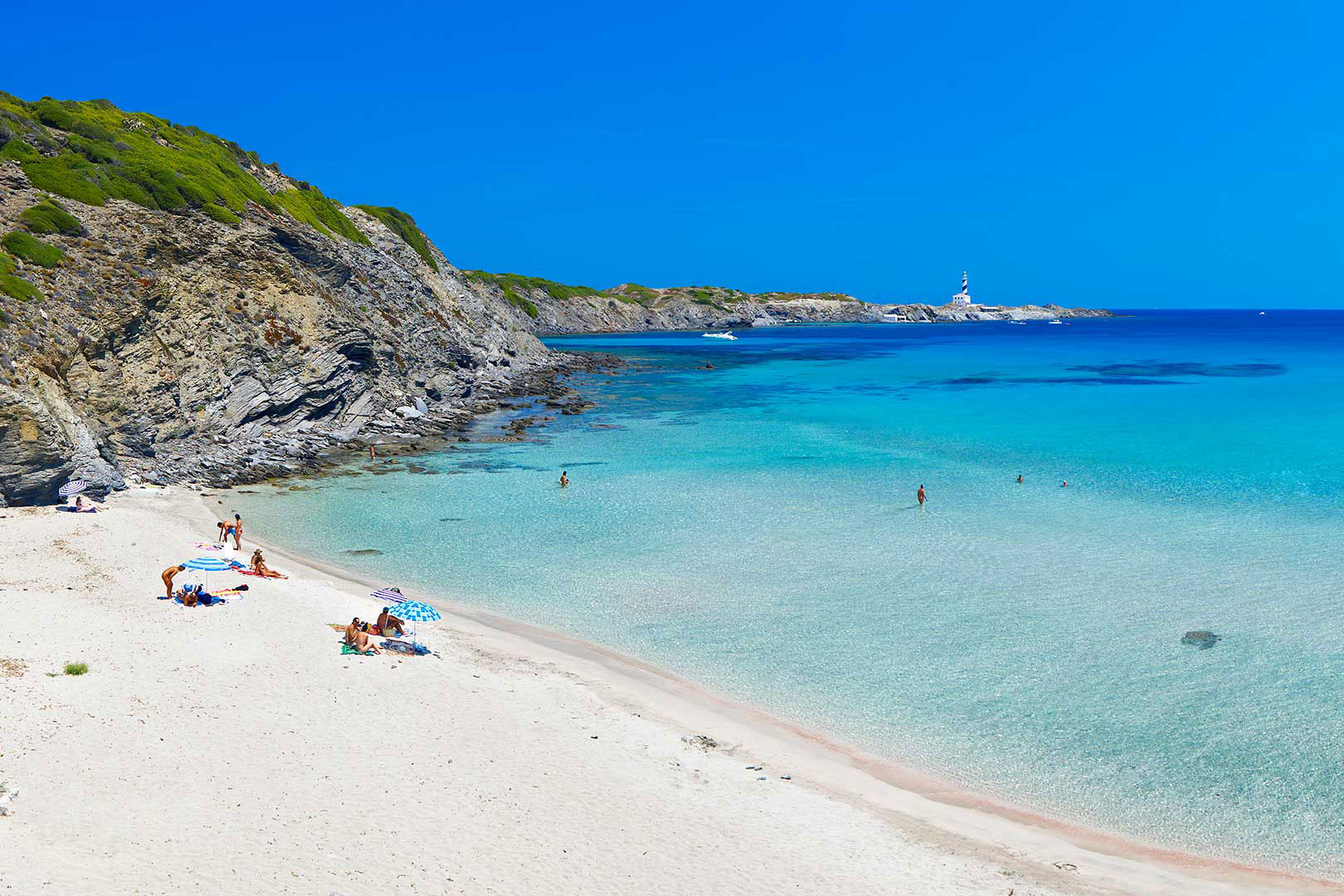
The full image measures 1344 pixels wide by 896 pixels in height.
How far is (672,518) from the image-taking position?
1332 inches

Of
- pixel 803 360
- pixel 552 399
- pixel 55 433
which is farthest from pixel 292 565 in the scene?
pixel 803 360

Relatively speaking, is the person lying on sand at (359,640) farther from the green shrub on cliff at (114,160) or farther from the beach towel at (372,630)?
the green shrub on cliff at (114,160)

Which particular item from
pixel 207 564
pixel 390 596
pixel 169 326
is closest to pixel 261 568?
pixel 207 564

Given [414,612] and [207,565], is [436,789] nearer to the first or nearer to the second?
[414,612]

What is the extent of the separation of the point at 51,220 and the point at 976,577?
4295 centimetres

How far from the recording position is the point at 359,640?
1964 centimetres

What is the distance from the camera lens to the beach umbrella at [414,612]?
66.8 feet

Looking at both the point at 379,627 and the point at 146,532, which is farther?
the point at 146,532

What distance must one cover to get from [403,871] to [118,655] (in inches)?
394

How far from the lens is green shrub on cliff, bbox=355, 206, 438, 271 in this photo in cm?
8156

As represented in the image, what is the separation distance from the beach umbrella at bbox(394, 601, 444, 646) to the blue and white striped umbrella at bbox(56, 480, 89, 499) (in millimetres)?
18424

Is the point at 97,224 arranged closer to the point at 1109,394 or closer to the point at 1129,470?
the point at 1129,470

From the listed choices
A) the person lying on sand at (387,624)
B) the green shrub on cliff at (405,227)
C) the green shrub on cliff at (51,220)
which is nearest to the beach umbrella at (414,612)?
the person lying on sand at (387,624)

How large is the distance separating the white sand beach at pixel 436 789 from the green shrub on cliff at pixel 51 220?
2696 cm
